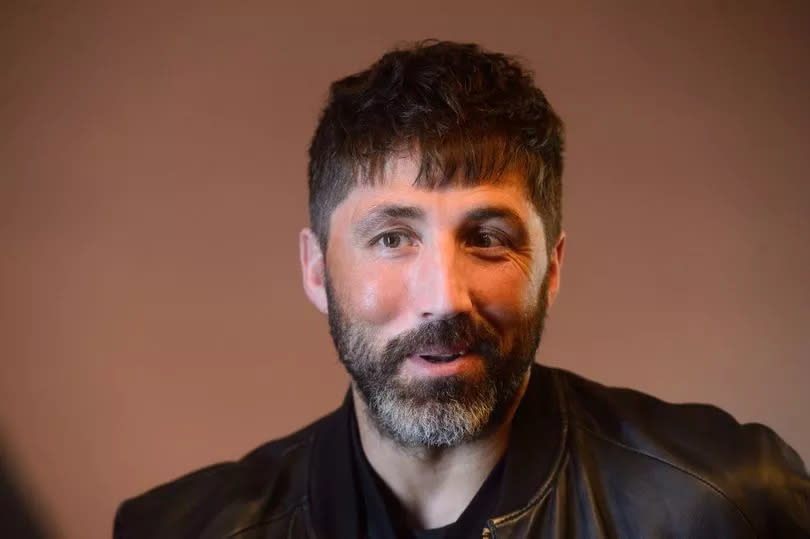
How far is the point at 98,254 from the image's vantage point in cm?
194

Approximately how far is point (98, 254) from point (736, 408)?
5.04 feet

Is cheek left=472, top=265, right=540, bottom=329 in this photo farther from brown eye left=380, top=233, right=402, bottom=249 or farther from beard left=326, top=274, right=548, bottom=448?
brown eye left=380, top=233, right=402, bottom=249

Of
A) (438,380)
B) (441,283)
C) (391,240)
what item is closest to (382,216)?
(391,240)

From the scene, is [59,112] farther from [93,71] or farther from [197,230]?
[197,230]

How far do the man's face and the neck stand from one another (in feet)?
0.21

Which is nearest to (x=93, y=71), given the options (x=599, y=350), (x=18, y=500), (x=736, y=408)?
(x=18, y=500)

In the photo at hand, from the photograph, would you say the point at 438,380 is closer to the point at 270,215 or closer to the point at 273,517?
the point at 273,517

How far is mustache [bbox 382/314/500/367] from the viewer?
1.35m

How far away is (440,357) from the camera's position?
4.56ft

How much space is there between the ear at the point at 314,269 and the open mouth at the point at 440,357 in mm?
262

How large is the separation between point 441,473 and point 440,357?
0.79ft

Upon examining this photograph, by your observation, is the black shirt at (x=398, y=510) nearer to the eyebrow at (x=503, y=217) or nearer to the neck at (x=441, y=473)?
the neck at (x=441, y=473)

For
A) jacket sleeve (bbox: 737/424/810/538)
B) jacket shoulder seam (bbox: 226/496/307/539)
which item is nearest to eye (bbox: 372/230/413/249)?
jacket shoulder seam (bbox: 226/496/307/539)

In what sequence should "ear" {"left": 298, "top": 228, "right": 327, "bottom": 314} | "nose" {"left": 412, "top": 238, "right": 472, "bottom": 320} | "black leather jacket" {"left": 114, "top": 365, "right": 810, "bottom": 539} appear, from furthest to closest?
"ear" {"left": 298, "top": 228, "right": 327, "bottom": 314}, "black leather jacket" {"left": 114, "top": 365, "right": 810, "bottom": 539}, "nose" {"left": 412, "top": 238, "right": 472, "bottom": 320}
